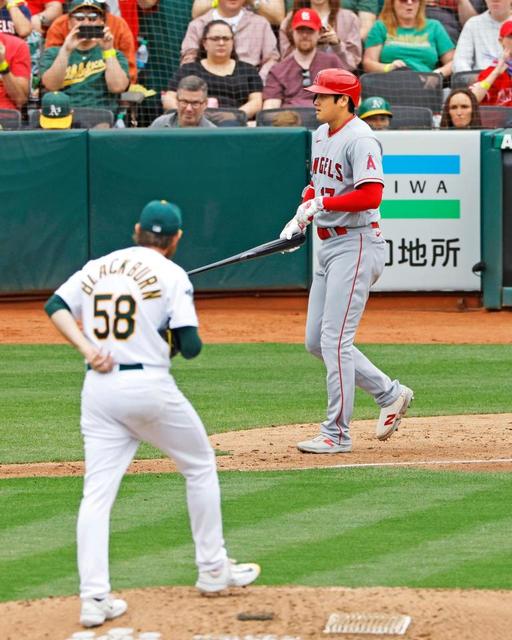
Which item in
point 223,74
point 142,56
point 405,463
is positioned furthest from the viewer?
point 142,56

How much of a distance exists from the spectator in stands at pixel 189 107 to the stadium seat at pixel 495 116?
9.80 feet

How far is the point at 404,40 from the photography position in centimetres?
1627

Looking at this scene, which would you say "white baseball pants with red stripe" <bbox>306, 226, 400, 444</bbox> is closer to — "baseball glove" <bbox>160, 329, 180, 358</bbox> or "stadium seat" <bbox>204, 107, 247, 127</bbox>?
"baseball glove" <bbox>160, 329, 180, 358</bbox>

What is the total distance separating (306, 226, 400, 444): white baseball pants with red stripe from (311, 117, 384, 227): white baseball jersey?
10 cm

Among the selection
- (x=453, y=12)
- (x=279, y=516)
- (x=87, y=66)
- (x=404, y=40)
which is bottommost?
(x=279, y=516)

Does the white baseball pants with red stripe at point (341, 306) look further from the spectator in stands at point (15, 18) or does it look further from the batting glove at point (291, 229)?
the spectator in stands at point (15, 18)

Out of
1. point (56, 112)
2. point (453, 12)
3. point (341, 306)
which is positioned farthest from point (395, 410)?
point (453, 12)

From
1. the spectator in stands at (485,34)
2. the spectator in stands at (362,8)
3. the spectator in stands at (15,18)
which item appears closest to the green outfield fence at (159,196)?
the spectator in stands at (485,34)

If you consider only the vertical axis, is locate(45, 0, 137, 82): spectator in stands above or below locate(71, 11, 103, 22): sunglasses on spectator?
below

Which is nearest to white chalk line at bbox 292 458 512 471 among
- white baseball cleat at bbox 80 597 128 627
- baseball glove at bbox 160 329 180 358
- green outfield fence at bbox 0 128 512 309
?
baseball glove at bbox 160 329 180 358

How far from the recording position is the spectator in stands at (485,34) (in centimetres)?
1599

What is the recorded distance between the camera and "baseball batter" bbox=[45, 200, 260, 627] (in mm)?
5016

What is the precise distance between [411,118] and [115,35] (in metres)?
3.64

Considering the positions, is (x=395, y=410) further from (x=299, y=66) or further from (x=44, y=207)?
(x=299, y=66)
